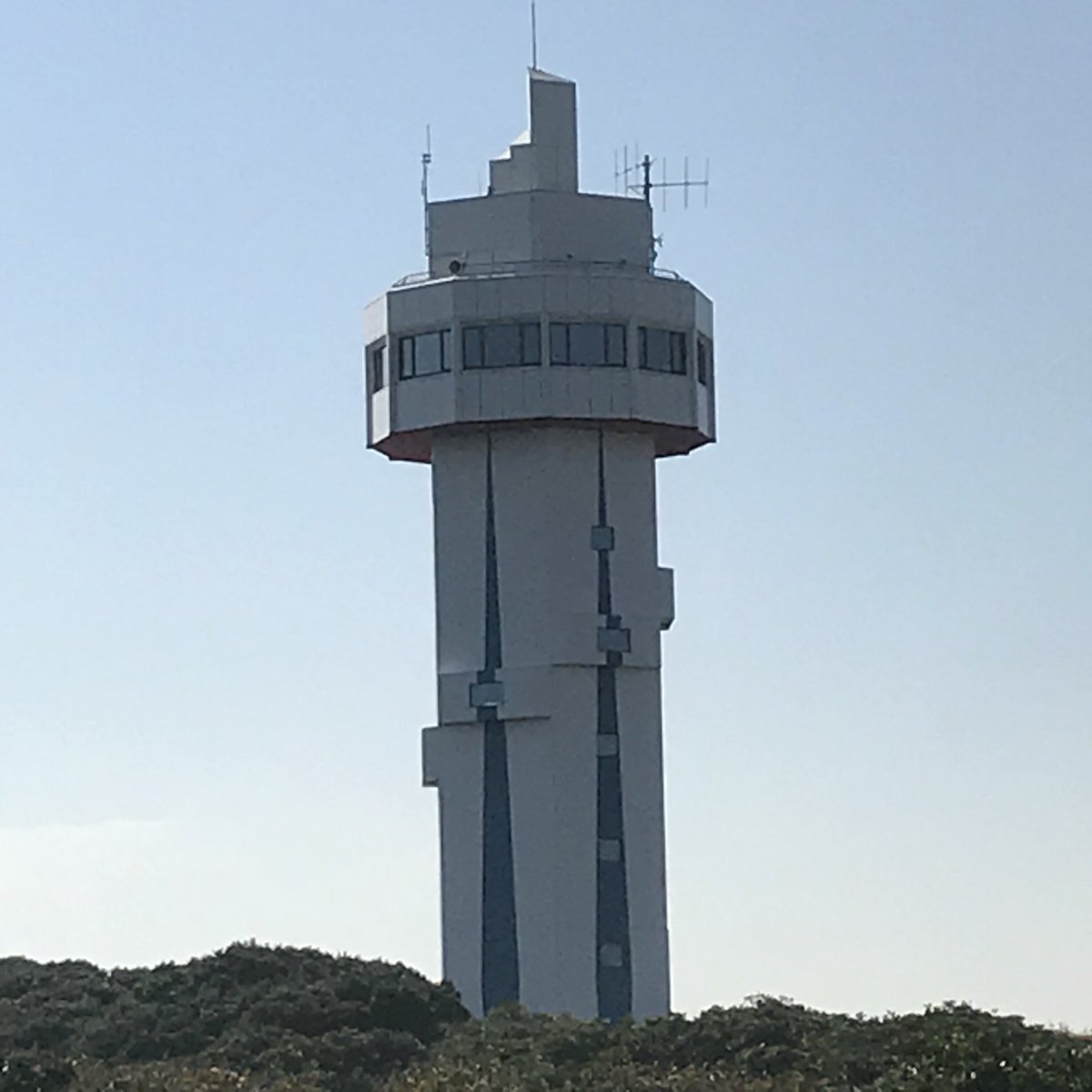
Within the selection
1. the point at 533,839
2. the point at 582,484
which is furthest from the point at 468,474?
the point at 533,839

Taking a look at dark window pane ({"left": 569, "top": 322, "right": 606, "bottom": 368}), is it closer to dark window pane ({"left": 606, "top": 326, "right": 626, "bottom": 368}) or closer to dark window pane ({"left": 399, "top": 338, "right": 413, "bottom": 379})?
dark window pane ({"left": 606, "top": 326, "right": 626, "bottom": 368})

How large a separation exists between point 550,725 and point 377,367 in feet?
29.4

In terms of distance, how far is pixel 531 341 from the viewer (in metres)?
78.1

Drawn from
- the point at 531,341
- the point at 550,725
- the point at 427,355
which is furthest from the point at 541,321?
the point at 550,725

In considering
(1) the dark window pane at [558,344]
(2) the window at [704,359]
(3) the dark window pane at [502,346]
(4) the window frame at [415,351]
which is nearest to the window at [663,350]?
(2) the window at [704,359]

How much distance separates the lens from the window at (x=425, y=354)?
7856cm

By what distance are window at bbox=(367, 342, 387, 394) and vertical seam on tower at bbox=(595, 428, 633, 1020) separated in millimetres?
5001

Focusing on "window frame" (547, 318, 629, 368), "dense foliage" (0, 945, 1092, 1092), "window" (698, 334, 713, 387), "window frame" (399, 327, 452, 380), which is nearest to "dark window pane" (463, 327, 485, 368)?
"window frame" (399, 327, 452, 380)

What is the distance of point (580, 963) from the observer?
7725 centimetres

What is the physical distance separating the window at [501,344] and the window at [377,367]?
2.52m

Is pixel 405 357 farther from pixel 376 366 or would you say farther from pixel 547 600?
pixel 547 600

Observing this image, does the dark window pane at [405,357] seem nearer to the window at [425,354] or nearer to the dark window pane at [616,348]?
the window at [425,354]

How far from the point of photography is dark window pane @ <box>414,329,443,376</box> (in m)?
78.8

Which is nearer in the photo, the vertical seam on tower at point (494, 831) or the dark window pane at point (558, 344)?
the vertical seam on tower at point (494, 831)
